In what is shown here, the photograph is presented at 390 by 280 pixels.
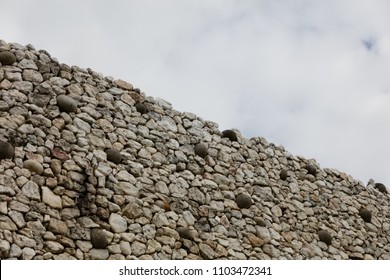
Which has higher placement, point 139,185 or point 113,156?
point 113,156

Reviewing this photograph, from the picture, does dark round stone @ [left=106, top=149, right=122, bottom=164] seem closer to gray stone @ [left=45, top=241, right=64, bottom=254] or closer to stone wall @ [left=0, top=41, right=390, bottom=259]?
stone wall @ [left=0, top=41, right=390, bottom=259]

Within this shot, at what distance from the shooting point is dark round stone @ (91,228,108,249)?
12.0 metres

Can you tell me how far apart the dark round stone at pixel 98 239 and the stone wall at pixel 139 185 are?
2cm

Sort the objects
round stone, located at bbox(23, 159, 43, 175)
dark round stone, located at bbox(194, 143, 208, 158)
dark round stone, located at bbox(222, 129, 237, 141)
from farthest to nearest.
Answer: dark round stone, located at bbox(222, 129, 237, 141), dark round stone, located at bbox(194, 143, 208, 158), round stone, located at bbox(23, 159, 43, 175)

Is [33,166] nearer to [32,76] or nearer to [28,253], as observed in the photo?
[28,253]

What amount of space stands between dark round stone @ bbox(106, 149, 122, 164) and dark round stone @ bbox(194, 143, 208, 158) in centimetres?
267

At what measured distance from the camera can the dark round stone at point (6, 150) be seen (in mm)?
11859

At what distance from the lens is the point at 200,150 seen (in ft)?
51.4

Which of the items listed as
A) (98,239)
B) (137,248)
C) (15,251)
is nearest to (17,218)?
(15,251)

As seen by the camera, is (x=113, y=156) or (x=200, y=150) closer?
(x=113, y=156)

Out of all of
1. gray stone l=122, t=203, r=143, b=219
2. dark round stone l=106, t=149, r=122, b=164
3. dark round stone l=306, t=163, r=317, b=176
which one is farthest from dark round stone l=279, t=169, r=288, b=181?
dark round stone l=106, t=149, r=122, b=164

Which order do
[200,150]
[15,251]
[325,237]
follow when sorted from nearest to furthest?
[15,251] → [200,150] → [325,237]

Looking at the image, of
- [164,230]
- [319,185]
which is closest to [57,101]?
[164,230]

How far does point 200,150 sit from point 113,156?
292 centimetres
